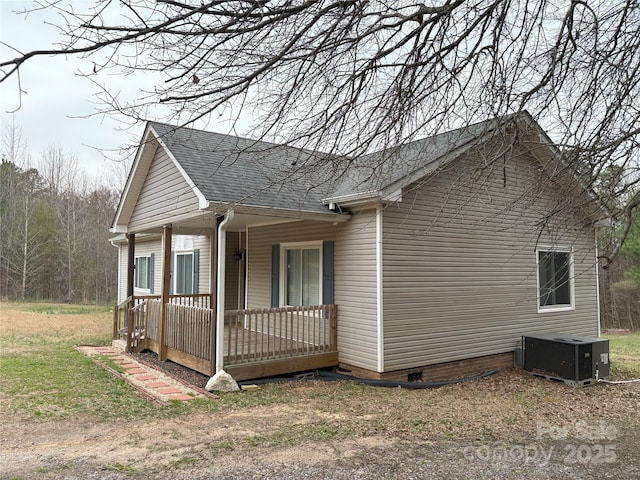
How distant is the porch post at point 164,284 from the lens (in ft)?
30.6

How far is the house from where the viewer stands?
26.5 ft

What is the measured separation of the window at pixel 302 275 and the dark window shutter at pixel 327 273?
10.9 inches

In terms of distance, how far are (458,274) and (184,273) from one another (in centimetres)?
845

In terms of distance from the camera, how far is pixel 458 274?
31.2ft

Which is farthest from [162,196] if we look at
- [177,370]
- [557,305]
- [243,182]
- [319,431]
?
[557,305]

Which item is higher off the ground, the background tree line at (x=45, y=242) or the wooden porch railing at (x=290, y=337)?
the background tree line at (x=45, y=242)

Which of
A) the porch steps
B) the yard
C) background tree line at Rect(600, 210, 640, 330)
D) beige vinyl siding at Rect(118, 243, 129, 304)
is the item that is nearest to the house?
the porch steps

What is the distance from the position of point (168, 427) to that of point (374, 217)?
15.1ft

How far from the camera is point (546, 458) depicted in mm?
4867

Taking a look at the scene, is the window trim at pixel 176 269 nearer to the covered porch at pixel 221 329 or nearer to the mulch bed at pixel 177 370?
the covered porch at pixel 221 329

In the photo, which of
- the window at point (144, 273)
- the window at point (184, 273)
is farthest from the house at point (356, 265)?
the window at point (144, 273)

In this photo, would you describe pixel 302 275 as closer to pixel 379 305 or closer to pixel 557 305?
pixel 379 305

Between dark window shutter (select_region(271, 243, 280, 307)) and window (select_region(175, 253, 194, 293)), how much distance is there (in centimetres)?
414

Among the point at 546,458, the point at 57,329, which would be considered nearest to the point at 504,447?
the point at 546,458
